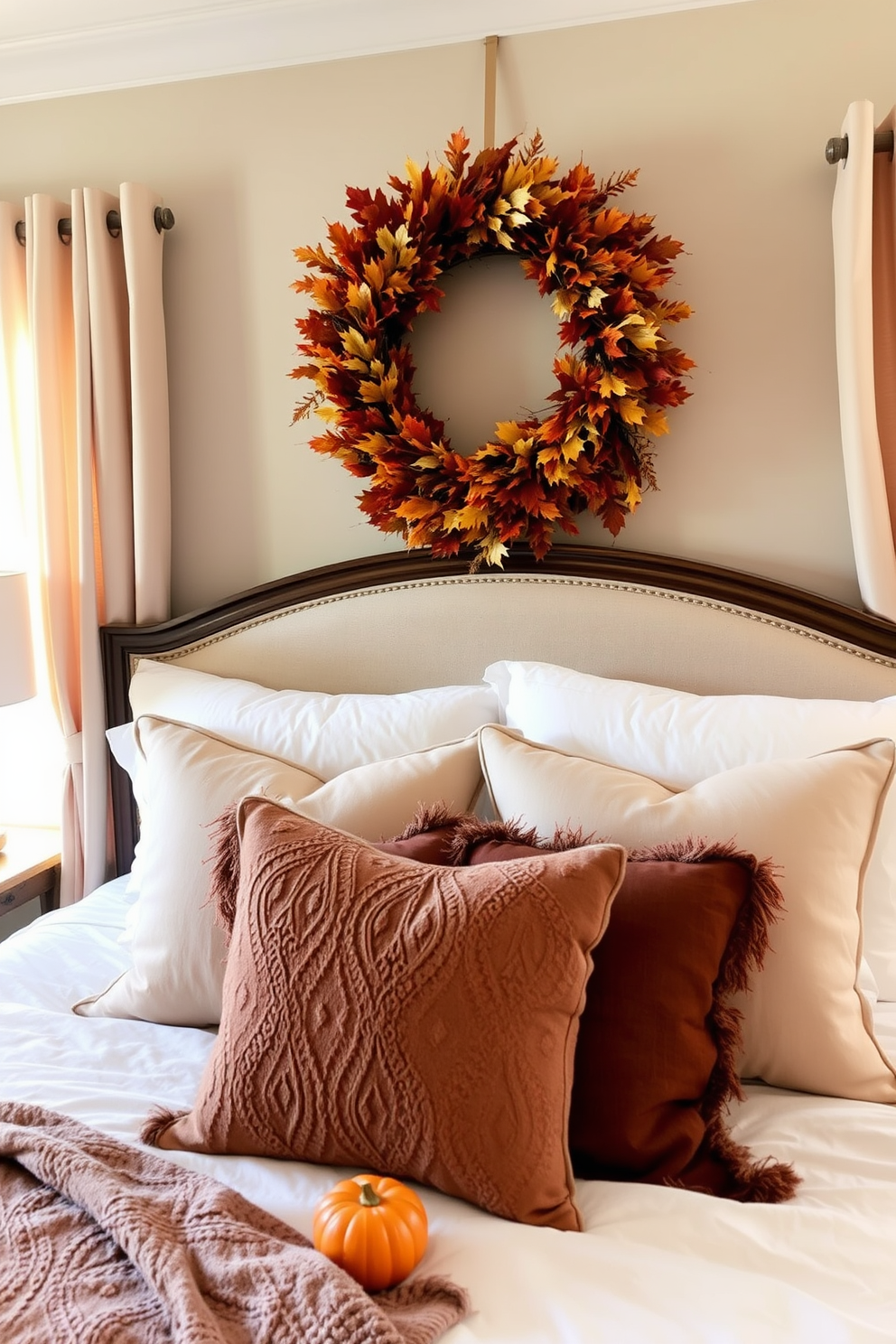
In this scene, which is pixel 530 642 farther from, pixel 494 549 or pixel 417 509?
pixel 417 509

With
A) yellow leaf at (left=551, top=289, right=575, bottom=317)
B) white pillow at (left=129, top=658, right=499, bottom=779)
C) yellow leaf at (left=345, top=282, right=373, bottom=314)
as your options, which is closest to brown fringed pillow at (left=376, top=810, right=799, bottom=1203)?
white pillow at (left=129, top=658, right=499, bottom=779)

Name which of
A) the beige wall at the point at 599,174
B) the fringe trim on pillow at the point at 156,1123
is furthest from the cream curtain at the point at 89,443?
the fringe trim on pillow at the point at 156,1123

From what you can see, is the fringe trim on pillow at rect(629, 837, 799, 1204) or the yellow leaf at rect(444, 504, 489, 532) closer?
the fringe trim on pillow at rect(629, 837, 799, 1204)

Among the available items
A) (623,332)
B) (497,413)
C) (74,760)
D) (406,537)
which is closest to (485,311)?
(497,413)

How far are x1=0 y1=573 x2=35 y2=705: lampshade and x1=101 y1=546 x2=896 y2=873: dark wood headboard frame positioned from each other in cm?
17

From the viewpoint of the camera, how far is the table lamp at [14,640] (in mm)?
2156

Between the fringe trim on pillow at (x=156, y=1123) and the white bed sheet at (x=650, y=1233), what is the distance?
0.04 metres

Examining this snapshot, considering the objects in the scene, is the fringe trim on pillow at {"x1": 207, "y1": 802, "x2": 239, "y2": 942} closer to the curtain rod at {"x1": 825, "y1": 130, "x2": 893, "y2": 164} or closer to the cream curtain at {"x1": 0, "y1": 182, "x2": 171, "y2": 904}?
the cream curtain at {"x1": 0, "y1": 182, "x2": 171, "y2": 904}

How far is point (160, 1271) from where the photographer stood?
91cm

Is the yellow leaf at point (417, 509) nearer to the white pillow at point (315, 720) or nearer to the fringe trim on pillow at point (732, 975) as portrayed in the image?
the white pillow at point (315, 720)

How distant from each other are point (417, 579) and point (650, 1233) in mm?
1345

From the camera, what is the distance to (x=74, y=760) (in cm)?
235

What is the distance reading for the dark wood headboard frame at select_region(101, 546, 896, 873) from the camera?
1.88 metres

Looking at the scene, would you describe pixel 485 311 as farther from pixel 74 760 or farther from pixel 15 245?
pixel 74 760
